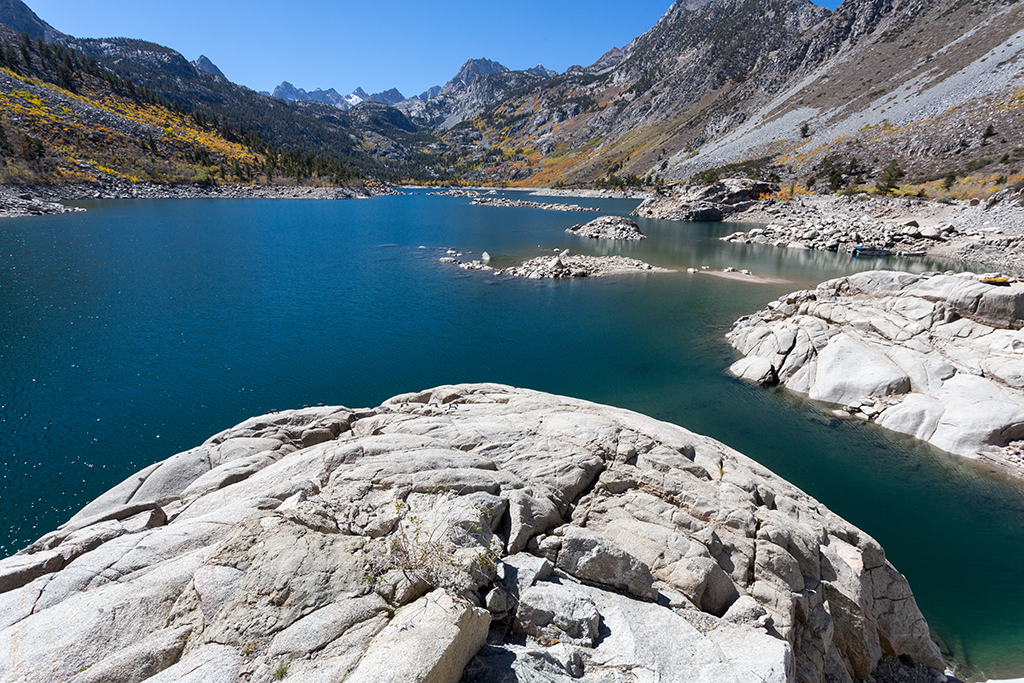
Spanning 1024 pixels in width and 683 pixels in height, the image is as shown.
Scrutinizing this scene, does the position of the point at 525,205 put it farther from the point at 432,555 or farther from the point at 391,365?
the point at 432,555

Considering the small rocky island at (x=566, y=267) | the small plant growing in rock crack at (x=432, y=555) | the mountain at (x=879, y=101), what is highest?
the mountain at (x=879, y=101)

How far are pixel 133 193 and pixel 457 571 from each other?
157 metres

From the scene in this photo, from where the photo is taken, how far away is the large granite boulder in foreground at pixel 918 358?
22.1m

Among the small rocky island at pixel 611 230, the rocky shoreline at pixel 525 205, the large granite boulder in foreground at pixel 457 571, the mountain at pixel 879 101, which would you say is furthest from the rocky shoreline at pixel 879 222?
the large granite boulder in foreground at pixel 457 571

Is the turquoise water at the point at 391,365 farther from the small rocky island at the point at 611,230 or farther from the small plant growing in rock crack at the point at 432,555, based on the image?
the small rocky island at the point at 611,230

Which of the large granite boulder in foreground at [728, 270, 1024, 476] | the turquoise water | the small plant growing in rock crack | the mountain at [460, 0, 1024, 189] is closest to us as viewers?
the small plant growing in rock crack

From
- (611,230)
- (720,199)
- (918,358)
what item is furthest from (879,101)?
(918,358)

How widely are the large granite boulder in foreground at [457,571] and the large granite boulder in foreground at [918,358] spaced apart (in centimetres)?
1423

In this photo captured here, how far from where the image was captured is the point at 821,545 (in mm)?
12391

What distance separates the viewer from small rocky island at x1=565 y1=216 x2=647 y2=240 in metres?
89.8

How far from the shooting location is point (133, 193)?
118562 millimetres

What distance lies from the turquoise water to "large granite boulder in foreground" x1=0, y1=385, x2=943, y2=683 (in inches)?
259

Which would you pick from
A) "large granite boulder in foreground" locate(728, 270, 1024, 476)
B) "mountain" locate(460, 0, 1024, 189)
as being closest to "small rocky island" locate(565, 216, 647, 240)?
"large granite boulder in foreground" locate(728, 270, 1024, 476)

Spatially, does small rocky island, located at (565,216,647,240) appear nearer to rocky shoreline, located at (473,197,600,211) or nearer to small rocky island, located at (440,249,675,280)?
small rocky island, located at (440,249,675,280)
